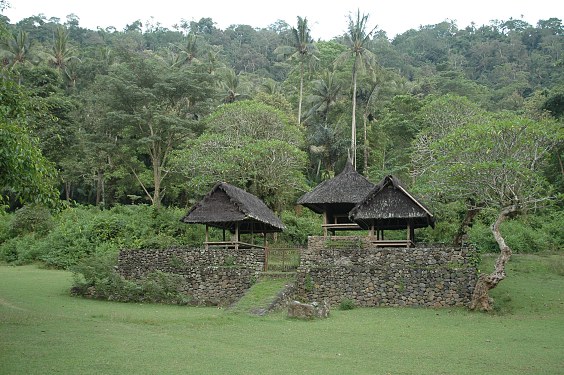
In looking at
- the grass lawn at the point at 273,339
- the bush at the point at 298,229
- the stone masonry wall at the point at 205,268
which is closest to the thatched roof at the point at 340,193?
the stone masonry wall at the point at 205,268

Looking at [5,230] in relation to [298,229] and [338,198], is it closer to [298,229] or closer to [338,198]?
[298,229]

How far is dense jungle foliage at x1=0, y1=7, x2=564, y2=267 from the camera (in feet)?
68.3

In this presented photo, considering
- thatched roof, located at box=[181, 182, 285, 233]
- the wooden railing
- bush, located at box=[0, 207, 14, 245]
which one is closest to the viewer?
thatched roof, located at box=[181, 182, 285, 233]

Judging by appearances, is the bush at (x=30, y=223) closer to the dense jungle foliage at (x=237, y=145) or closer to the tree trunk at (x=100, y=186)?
the dense jungle foliage at (x=237, y=145)

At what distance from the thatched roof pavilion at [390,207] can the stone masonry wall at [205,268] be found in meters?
4.60

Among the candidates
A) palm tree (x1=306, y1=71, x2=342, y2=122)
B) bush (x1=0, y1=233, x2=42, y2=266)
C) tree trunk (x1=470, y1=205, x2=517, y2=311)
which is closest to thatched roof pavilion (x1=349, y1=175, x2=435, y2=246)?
tree trunk (x1=470, y1=205, x2=517, y2=311)

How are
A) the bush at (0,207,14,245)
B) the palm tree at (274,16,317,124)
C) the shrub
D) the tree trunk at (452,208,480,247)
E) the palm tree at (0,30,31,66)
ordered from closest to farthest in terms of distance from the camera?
1. the shrub
2. the tree trunk at (452,208,480,247)
3. the bush at (0,207,14,245)
4. the palm tree at (0,30,31,66)
5. the palm tree at (274,16,317,124)

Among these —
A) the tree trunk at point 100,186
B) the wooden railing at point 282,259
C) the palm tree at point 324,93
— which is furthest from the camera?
the palm tree at point 324,93

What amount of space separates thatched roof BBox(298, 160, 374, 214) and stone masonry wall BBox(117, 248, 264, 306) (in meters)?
3.71

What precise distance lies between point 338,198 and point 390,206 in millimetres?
3350

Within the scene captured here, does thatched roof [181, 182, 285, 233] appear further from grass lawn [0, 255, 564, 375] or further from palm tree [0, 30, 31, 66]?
palm tree [0, 30, 31, 66]

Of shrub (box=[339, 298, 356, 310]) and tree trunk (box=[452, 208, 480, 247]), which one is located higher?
tree trunk (box=[452, 208, 480, 247])

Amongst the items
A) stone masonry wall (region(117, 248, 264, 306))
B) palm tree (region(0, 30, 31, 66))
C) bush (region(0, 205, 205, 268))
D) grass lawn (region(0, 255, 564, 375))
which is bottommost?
grass lawn (region(0, 255, 564, 375))

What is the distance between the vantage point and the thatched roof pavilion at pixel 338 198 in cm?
2617
